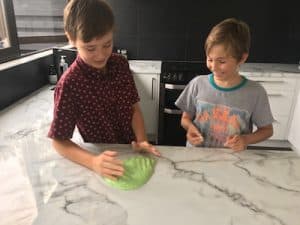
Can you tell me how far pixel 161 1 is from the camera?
2674 millimetres

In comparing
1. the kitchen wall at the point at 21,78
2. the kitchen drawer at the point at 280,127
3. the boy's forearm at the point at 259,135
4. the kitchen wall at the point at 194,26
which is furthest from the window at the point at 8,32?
the kitchen drawer at the point at 280,127

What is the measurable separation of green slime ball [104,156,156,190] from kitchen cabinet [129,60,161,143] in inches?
65.9

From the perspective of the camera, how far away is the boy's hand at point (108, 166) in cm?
67

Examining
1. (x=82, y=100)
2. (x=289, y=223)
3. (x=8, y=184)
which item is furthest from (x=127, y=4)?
(x=289, y=223)

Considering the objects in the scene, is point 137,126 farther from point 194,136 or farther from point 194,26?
point 194,26

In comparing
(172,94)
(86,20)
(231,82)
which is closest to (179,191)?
(86,20)

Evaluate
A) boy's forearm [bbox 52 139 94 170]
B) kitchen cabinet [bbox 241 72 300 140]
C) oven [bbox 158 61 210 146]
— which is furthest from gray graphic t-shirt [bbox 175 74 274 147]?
kitchen cabinet [bbox 241 72 300 140]

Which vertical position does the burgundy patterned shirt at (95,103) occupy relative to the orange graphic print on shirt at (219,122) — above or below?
above

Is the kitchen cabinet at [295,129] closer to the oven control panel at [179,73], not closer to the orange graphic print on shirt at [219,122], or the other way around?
the oven control panel at [179,73]

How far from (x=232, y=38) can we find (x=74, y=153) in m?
0.67

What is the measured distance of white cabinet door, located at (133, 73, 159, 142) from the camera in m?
2.39

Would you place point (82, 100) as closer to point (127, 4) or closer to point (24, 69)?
point (24, 69)

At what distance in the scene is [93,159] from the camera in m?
0.71

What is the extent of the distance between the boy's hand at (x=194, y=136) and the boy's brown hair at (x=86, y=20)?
48cm
